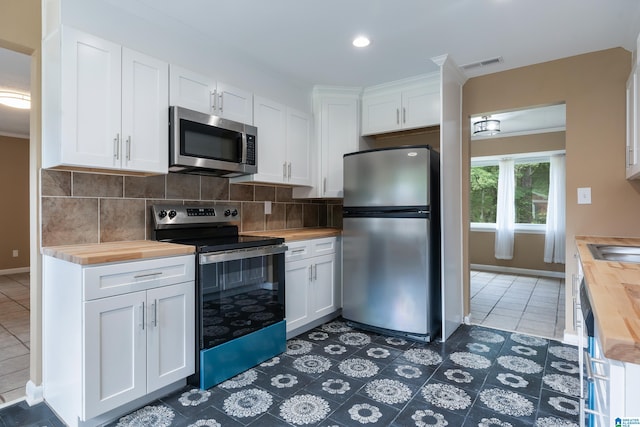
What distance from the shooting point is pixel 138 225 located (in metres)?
2.32

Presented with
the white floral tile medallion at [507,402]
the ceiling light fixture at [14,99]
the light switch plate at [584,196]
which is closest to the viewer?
the white floral tile medallion at [507,402]

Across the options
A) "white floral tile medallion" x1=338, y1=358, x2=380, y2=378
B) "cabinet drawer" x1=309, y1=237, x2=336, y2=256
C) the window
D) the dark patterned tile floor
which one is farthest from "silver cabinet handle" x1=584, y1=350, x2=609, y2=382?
the window

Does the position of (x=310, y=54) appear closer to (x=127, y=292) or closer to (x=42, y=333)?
(x=127, y=292)

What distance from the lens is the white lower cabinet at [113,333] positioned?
64.7 inches

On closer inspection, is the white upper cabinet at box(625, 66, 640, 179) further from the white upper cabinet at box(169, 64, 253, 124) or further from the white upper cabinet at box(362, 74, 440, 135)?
the white upper cabinet at box(169, 64, 253, 124)

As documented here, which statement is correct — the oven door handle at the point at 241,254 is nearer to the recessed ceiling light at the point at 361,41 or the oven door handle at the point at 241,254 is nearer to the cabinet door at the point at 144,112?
the cabinet door at the point at 144,112

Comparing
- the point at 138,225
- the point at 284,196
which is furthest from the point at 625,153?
the point at 138,225

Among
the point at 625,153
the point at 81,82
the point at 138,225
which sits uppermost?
the point at 81,82

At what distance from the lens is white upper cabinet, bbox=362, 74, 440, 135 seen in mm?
3145

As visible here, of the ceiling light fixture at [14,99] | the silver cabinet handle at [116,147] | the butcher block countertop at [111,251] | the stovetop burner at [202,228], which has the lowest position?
the butcher block countertop at [111,251]

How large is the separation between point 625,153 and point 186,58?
131 inches

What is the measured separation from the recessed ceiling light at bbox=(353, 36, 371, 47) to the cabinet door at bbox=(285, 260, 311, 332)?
1.76 m

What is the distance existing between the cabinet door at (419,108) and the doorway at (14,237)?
336 centimetres

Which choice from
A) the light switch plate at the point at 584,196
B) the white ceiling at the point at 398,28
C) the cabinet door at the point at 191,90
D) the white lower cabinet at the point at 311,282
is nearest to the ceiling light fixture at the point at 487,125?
the white ceiling at the point at 398,28
